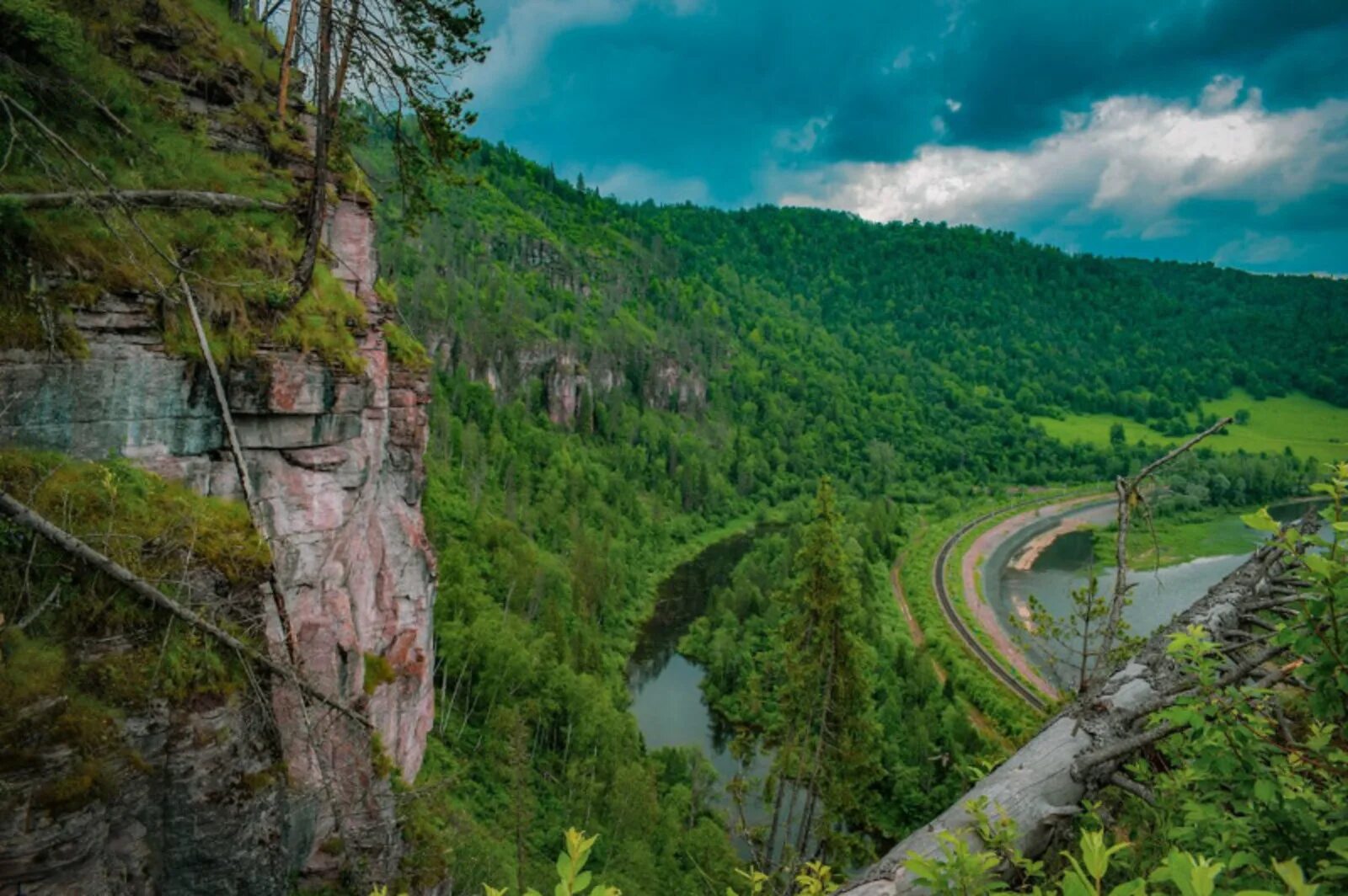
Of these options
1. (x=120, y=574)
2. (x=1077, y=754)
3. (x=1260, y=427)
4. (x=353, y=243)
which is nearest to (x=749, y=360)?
(x=1260, y=427)

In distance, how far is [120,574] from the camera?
617 cm

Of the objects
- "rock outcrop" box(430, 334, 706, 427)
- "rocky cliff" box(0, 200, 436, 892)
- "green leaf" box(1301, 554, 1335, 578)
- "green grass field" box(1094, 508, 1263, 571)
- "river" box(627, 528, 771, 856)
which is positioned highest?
"rock outcrop" box(430, 334, 706, 427)

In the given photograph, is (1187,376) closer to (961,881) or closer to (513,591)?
(513,591)

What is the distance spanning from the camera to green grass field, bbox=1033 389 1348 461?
396 feet

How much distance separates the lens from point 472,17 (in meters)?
8.75

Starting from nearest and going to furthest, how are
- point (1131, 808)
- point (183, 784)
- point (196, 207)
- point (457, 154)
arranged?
point (1131, 808), point (183, 784), point (196, 207), point (457, 154)

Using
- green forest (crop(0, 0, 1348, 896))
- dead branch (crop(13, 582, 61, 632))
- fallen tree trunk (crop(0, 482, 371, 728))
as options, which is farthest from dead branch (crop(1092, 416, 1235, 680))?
dead branch (crop(13, 582, 61, 632))

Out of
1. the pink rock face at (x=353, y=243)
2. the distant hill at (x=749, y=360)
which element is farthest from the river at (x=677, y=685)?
the distant hill at (x=749, y=360)

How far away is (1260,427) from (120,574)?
178 meters

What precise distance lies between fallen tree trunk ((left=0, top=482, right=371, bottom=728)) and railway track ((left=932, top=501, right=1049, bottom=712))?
2557cm

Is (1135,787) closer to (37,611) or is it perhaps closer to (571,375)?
(37,611)

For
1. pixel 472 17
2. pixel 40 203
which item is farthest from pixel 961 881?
pixel 472 17

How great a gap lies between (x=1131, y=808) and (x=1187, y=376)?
21526 centimetres

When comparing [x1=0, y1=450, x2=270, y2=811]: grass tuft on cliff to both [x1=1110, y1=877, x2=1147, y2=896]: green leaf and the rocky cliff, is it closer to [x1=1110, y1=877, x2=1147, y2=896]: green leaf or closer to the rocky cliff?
the rocky cliff
